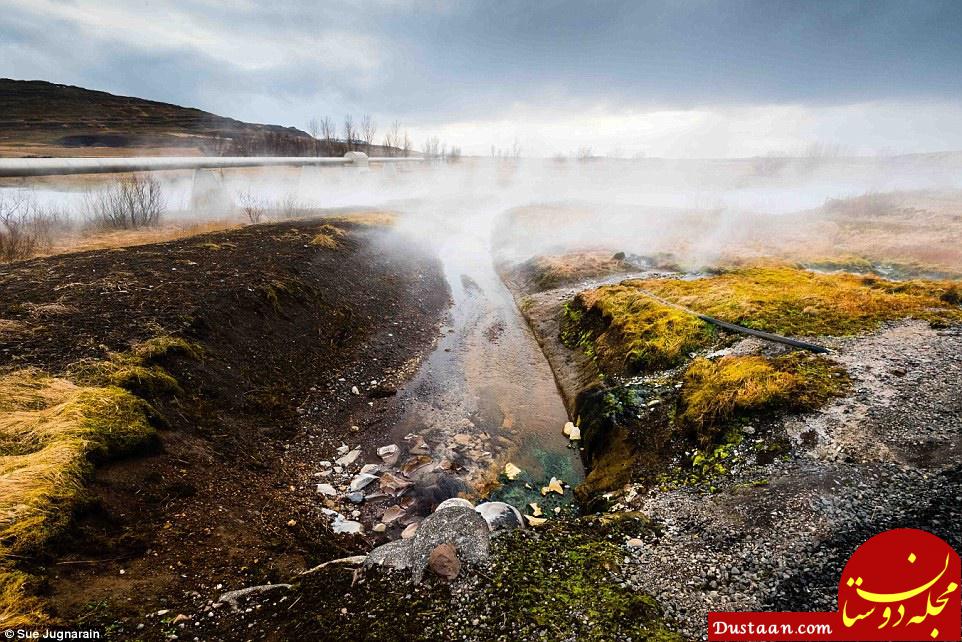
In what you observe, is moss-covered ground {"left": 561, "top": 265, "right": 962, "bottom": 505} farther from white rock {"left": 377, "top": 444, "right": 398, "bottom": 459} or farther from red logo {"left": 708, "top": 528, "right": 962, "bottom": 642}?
white rock {"left": 377, "top": 444, "right": 398, "bottom": 459}

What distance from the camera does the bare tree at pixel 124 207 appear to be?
30.3 meters

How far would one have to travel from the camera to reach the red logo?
183 inches

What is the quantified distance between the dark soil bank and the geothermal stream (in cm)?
152

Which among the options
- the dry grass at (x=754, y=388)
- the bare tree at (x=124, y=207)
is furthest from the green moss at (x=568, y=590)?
the bare tree at (x=124, y=207)

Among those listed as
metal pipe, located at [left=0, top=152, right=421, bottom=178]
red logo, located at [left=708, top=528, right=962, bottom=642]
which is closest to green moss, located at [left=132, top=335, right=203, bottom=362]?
red logo, located at [left=708, top=528, right=962, bottom=642]

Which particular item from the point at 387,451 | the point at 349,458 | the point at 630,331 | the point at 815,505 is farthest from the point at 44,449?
the point at 630,331

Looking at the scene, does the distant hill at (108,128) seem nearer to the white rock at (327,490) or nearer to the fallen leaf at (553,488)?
the white rock at (327,490)

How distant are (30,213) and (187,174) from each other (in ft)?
59.4

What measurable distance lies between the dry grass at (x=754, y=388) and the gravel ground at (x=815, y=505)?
509 mm

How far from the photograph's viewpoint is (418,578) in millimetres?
5980

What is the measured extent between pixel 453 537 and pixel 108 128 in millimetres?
164288

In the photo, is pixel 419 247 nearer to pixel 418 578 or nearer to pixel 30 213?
pixel 30 213

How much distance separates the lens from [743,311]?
1571cm

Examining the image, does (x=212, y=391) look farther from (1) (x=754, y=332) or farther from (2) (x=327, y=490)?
(1) (x=754, y=332)
